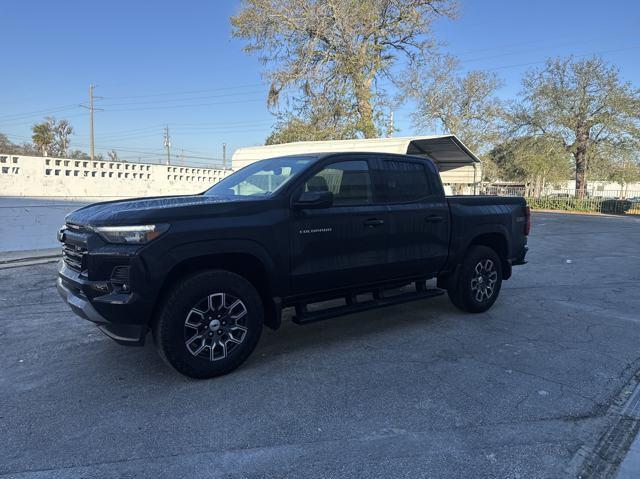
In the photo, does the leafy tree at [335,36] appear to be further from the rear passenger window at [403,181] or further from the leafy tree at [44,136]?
the leafy tree at [44,136]

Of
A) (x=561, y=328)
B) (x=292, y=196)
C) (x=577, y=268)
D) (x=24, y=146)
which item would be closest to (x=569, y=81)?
(x=577, y=268)

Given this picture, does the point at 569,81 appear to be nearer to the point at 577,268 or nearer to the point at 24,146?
the point at 577,268

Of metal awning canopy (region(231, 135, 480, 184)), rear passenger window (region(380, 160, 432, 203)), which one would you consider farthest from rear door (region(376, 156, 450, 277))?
metal awning canopy (region(231, 135, 480, 184))

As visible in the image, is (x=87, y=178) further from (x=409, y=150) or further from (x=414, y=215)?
(x=414, y=215)

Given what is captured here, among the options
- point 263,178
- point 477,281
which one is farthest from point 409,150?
point 263,178

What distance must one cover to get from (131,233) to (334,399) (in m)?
2.04

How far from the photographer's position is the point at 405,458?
2.81m

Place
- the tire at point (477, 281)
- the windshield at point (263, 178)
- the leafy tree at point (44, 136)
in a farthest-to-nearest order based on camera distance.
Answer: the leafy tree at point (44, 136) → the tire at point (477, 281) → the windshield at point (263, 178)

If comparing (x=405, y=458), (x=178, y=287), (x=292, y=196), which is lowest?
(x=405, y=458)

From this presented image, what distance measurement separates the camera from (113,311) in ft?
11.3

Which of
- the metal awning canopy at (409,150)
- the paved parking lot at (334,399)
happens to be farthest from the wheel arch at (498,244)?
the metal awning canopy at (409,150)

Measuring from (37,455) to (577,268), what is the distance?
10.1m

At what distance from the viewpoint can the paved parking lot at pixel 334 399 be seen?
278cm

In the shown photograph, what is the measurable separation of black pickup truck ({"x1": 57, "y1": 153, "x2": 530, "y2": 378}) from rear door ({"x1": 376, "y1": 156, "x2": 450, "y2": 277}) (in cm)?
2
